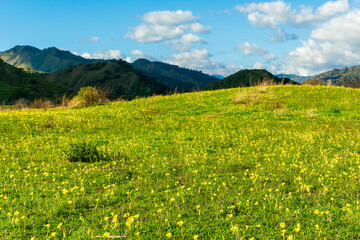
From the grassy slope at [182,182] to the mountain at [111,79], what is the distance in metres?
148

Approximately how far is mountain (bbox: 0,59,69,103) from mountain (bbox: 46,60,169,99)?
29.9m

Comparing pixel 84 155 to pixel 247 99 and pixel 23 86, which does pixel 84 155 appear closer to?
pixel 247 99

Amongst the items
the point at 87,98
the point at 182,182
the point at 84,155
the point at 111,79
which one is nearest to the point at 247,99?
the point at 87,98

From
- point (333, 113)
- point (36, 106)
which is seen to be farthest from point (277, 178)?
point (36, 106)

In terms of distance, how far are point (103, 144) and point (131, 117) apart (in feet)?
21.9

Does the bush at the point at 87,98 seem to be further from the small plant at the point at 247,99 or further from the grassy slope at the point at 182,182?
the small plant at the point at 247,99

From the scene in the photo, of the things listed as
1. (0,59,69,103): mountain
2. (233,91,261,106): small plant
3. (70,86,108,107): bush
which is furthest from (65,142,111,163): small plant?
(0,59,69,103): mountain

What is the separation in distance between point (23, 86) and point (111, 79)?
63.4m

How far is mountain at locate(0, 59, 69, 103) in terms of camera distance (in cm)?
10362

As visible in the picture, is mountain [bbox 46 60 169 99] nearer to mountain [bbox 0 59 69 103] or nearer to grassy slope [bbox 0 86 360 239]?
mountain [bbox 0 59 69 103]

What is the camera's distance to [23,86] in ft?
394

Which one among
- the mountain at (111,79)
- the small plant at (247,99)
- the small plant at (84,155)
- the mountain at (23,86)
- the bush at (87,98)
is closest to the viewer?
the small plant at (84,155)

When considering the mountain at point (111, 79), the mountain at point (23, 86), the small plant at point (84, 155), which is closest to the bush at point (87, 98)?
the small plant at point (84, 155)

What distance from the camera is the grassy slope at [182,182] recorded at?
15.4 ft
